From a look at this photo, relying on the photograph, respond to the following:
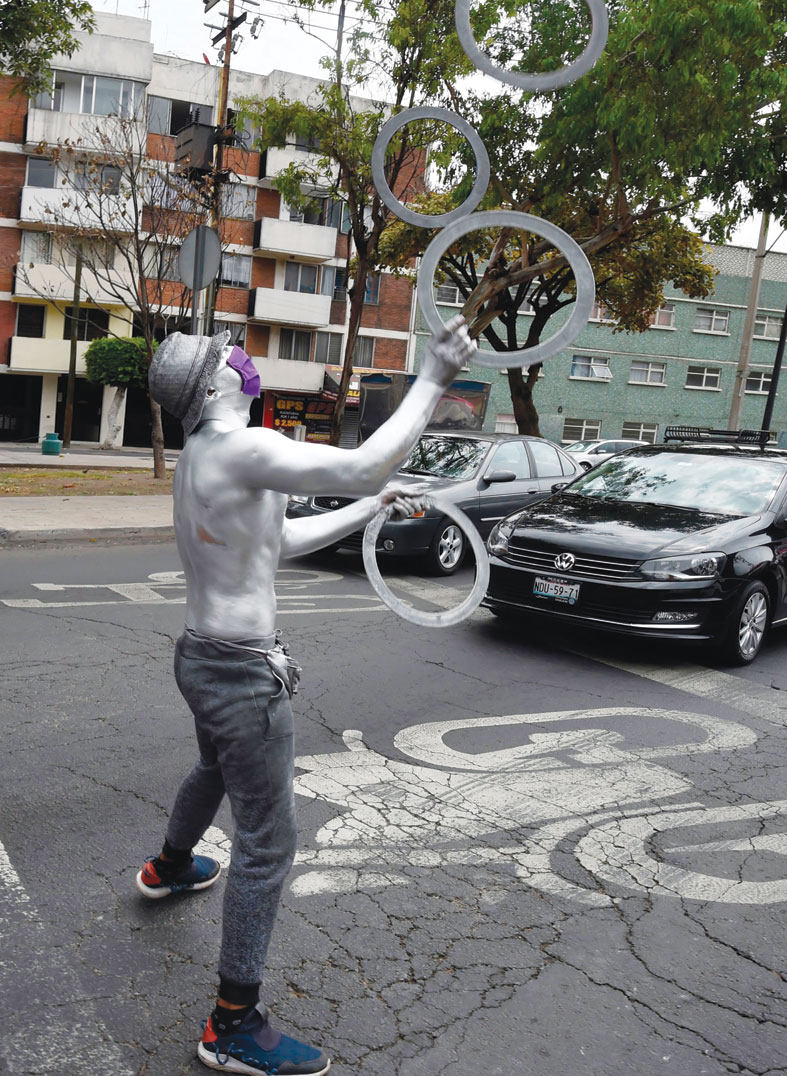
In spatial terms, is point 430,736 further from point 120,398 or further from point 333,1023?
point 120,398

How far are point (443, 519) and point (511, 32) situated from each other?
7.47 m

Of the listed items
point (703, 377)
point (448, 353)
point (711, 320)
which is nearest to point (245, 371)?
point (448, 353)

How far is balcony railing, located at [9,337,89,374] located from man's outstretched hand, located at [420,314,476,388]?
38.8m

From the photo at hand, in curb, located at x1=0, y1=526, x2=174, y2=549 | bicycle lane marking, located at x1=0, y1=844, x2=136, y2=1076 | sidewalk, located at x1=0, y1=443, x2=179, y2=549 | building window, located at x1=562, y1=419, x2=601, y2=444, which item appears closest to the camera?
bicycle lane marking, located at x1=0, y1=844, x2=136, y2=1076

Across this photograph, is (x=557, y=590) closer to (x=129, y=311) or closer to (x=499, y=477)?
(x=499, y=477)

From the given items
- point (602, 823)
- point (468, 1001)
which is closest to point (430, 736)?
point (602, 823)

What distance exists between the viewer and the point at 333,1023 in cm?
296

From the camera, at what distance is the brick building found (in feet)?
125

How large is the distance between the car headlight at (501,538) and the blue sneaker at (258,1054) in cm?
574

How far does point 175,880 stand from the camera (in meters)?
3.60

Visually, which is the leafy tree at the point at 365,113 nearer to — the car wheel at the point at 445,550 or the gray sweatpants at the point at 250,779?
the car wheel at the point at 445,550

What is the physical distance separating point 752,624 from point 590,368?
38.7 meters

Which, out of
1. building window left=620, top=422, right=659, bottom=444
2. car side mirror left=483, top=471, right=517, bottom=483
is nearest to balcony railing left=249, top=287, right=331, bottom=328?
building window left=620, top=422, right=659, bottom=444

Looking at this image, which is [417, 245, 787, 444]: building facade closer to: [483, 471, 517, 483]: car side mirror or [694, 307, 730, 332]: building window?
[694, 307, 730, 332]: building window
